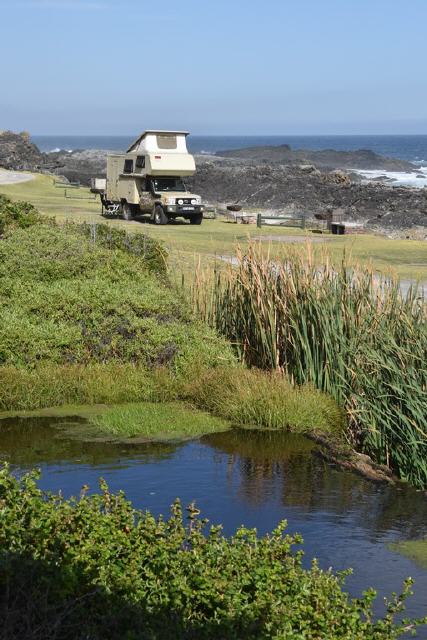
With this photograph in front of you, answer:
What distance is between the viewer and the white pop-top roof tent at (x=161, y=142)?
1522 inches

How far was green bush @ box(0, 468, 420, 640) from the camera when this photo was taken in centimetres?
592

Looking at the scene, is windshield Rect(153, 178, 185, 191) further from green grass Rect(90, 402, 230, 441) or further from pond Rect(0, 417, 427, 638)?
pond Rect(0, 417, 427, 638)

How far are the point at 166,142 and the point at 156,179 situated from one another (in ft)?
5.47

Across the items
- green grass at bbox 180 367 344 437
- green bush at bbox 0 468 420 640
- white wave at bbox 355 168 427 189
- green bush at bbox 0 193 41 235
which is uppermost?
green bush at bbox 0 193 41 235

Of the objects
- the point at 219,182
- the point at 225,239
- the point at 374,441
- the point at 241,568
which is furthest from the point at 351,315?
the point at 219,182

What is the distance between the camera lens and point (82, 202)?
1898 inches

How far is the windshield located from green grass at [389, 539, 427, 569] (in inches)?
1184

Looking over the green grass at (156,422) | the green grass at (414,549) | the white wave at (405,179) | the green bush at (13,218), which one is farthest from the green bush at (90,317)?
the white wave at (405,179)

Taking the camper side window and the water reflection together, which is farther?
the camper side window

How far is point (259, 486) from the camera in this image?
427 inches

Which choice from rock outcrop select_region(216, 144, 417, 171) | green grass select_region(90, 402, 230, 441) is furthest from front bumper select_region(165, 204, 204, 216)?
rock outcrop select_region(216, 144, 417, 171)

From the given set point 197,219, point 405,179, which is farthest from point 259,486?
point 405,179

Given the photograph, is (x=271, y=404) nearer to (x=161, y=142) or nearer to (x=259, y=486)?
(x=259, y=486)

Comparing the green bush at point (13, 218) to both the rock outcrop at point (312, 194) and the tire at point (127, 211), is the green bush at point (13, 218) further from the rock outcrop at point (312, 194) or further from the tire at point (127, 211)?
the rock outcrop at point (312, 194)
